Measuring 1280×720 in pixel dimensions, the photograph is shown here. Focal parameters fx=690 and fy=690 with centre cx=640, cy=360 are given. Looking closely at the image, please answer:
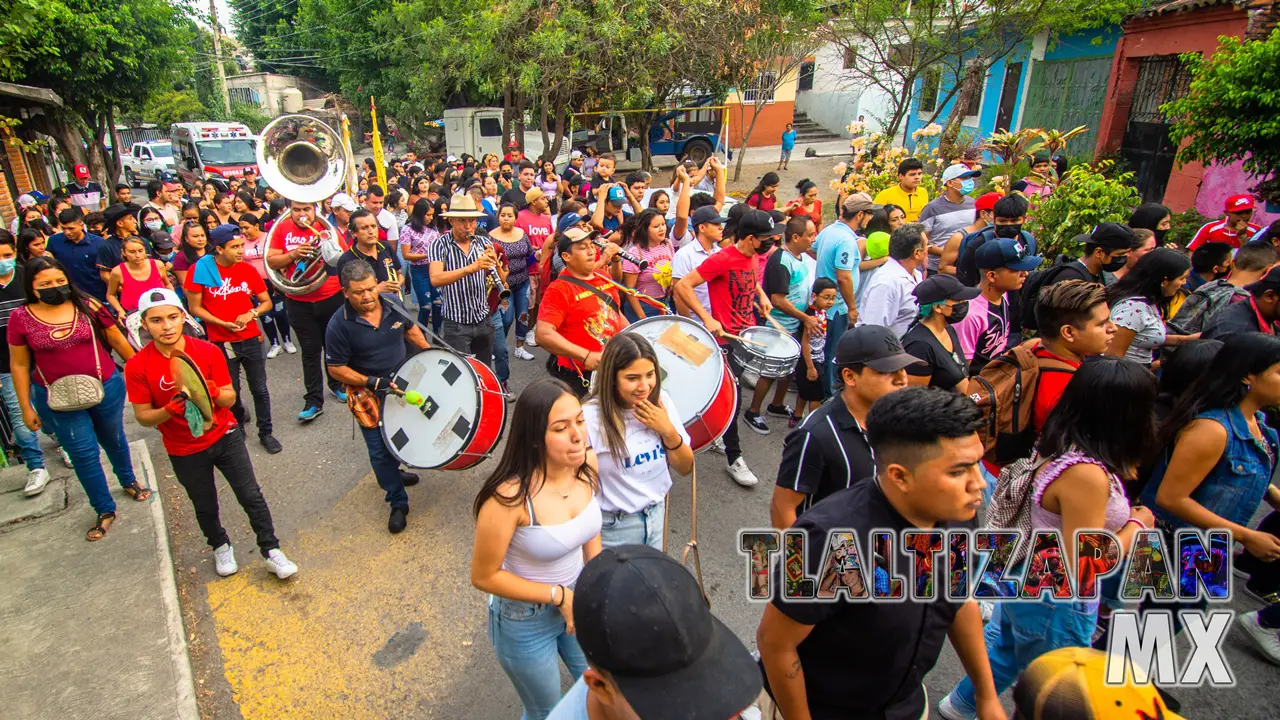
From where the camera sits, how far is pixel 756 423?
5832mm

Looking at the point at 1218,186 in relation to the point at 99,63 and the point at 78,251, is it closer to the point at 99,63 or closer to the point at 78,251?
the point at 78,251

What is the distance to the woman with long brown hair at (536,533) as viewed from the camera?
7.45ft

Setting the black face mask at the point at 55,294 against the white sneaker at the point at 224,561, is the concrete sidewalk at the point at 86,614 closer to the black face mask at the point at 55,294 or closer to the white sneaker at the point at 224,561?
the white sneaker at the point at 224,561

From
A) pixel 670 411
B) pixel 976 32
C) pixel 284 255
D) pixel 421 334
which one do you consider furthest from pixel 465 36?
pixel 670 411

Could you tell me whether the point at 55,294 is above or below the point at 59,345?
above

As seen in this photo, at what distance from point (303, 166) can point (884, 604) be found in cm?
683

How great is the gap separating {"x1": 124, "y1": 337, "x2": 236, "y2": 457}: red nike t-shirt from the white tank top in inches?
93.0

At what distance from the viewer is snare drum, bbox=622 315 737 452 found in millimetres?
3852

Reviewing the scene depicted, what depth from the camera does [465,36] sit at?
59.6 feet

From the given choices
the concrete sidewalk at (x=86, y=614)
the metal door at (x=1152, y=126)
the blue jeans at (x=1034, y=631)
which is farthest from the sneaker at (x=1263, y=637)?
the metal door at (x=1152, y=126)

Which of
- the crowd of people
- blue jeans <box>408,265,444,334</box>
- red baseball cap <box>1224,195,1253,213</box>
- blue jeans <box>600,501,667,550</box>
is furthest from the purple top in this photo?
red baseball cap <box>1224,195,1253,213</box>

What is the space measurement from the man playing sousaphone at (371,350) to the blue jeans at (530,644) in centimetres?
221

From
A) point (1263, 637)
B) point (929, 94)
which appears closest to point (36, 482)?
point (1263, 637)

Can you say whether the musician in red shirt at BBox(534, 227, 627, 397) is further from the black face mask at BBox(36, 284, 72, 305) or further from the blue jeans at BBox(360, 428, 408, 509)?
the black face mask at BBox(36, 284, 72, 305)
